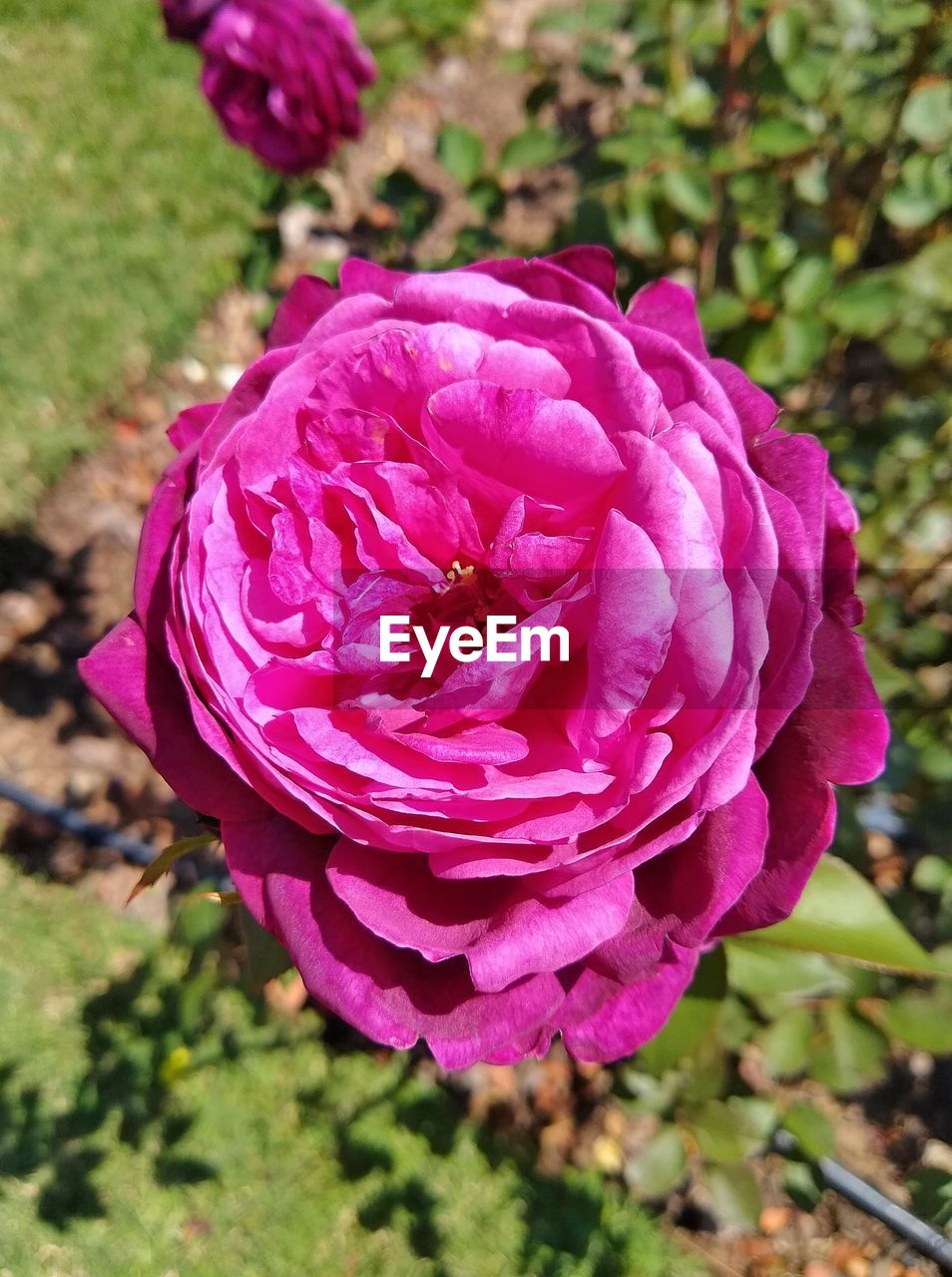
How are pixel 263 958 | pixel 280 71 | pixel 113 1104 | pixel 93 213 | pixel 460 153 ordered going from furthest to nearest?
pixel 93 213
pixel 113 1104
pixel 460 153
pixel 280 71
pixel 263 958

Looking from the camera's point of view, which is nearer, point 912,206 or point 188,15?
point 912,206

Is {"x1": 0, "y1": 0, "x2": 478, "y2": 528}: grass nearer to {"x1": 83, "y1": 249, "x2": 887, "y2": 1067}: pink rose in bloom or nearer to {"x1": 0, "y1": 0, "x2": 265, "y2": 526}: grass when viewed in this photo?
{"x1": 0, "y1": 0, "x2": 265, "y2": 526}: grass

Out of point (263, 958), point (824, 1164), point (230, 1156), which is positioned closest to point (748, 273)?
point (263, 958)

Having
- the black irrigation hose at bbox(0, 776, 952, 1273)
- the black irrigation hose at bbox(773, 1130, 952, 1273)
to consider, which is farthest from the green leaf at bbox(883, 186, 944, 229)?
the black irrigation hose at bbox(773, 1130, 952, 1273)

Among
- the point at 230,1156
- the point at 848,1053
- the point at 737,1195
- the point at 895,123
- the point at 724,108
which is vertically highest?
the point at 724,108

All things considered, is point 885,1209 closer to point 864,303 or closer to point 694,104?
point 864,303

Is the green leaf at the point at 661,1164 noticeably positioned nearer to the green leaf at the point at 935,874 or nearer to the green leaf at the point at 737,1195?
the green leaf at the point at 737,1195

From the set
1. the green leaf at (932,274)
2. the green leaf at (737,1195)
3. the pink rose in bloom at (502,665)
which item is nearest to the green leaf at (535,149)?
the green leaf at (932,274)
